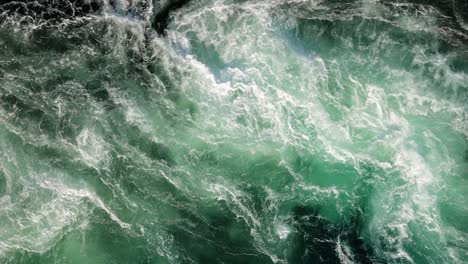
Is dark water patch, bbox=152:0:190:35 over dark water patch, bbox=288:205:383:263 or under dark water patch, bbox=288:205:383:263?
over

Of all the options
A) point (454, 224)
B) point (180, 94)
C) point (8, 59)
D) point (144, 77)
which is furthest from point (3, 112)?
point (454, 224)

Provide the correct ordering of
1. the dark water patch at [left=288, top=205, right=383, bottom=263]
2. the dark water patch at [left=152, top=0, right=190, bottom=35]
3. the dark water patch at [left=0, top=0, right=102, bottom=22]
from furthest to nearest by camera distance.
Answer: the dark water patch at [left=152, top=0, right=190, bottom=35]
the dark water patch at [left=0, top=0, right=102, bottom=22]
the dark water patch at [left=288, top=205, right=383, bottom=263]

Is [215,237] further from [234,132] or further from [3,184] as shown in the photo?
[3,184]

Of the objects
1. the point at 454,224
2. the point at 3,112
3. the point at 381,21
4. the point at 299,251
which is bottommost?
the point at 299,251

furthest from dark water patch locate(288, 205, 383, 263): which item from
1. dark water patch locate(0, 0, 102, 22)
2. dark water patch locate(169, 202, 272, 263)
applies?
dark water patch locate(0, 0, 102, 22)

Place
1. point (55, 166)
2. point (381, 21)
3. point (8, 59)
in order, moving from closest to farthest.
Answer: point (55, 166) < point (8, 59) < point (381, 21)

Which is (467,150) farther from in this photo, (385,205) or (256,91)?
(256,91)

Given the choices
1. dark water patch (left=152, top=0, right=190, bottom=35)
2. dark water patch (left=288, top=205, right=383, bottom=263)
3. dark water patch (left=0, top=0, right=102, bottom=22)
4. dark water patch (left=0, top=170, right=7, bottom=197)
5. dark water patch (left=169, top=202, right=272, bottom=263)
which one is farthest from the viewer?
dark water patch (left=152, top=0, right=190, bottom=35)

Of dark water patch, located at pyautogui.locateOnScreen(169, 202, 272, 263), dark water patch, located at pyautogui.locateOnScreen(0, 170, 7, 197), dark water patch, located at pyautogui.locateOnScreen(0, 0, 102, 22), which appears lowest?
dark water patch, located at pyautogui.locateOnScreen(169, 202, 272, 263)

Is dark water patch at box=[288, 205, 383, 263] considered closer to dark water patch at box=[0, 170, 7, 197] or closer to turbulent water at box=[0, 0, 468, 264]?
turbulent water at box=[0, 0, 468, 264]
